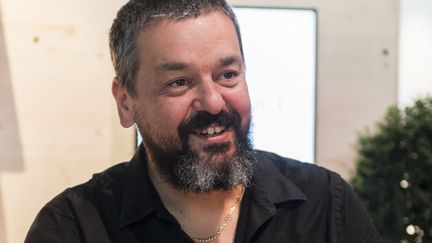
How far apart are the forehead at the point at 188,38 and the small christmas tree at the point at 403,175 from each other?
105 centimetres

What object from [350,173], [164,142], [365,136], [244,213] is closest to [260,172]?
[244,213]

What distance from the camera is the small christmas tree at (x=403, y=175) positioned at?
75.5 inches

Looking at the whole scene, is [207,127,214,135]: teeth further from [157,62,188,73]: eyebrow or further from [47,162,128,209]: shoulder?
[47,162,128,209]: shoulder

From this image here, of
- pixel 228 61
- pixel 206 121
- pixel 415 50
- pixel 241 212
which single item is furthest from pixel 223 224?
pixel 415 50

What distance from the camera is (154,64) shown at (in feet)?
3.64

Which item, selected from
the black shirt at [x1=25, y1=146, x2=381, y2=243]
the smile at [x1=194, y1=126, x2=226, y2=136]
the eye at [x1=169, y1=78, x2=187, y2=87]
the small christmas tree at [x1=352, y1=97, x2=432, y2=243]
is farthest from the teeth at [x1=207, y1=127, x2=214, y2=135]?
the small christmas tree at [x1=352, y1=97, x2=432, y2=243]

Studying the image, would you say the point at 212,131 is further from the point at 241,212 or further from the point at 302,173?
the point at 302,173

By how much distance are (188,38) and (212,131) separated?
0.65 feet

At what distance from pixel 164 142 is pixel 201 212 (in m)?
0.20

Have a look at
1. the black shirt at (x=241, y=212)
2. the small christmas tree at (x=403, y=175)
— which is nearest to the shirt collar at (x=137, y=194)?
the black shirt at (x=241, y=212)

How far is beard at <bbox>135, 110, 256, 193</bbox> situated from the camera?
1.10 m

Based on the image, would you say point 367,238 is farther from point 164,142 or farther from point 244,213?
point 164,142

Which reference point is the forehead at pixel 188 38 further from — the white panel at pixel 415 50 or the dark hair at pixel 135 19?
the white panel at pixel 415 50

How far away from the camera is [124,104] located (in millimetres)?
1265
